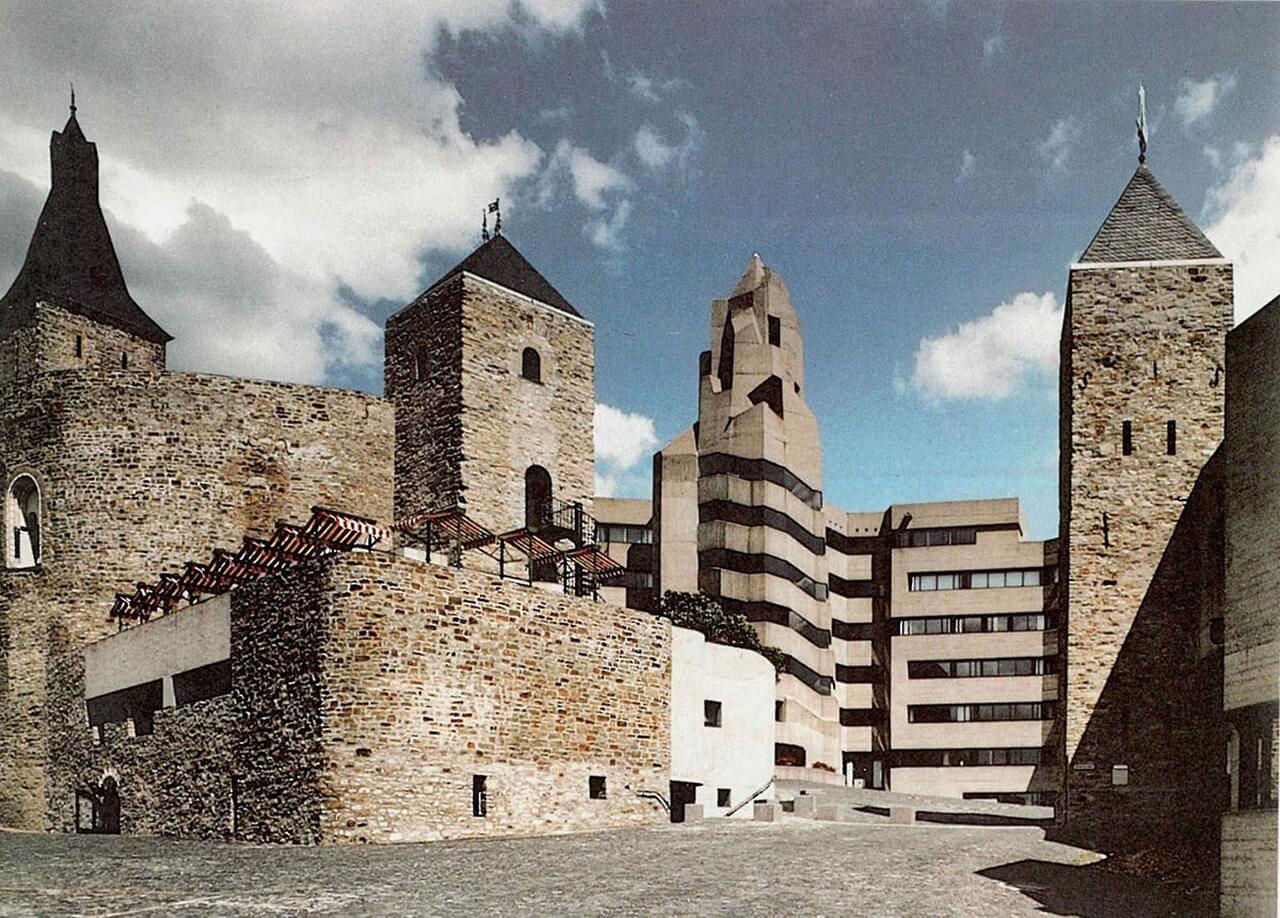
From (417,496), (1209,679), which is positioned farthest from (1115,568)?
(417,496)

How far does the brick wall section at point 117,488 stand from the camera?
88.3 feet

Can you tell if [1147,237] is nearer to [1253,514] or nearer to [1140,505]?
[1140,505]

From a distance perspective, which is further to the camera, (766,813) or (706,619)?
(706,619)

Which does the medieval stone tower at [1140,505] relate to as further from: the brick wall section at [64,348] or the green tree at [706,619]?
the brick wall section at [64,348]

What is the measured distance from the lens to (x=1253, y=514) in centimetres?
1573

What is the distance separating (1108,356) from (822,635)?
90.7 ft

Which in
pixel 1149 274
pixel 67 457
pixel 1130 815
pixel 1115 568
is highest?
pixel 1149 274

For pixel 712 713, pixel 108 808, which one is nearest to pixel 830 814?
pixel 712 713

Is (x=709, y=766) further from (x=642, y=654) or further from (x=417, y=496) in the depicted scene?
(x=417, y=496)

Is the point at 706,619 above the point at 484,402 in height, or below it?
below

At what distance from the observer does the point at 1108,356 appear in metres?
25.5

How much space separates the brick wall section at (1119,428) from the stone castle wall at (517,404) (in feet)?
33.6

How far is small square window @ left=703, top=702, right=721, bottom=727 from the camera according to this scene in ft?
90.7

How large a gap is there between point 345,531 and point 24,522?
31.7 feet
